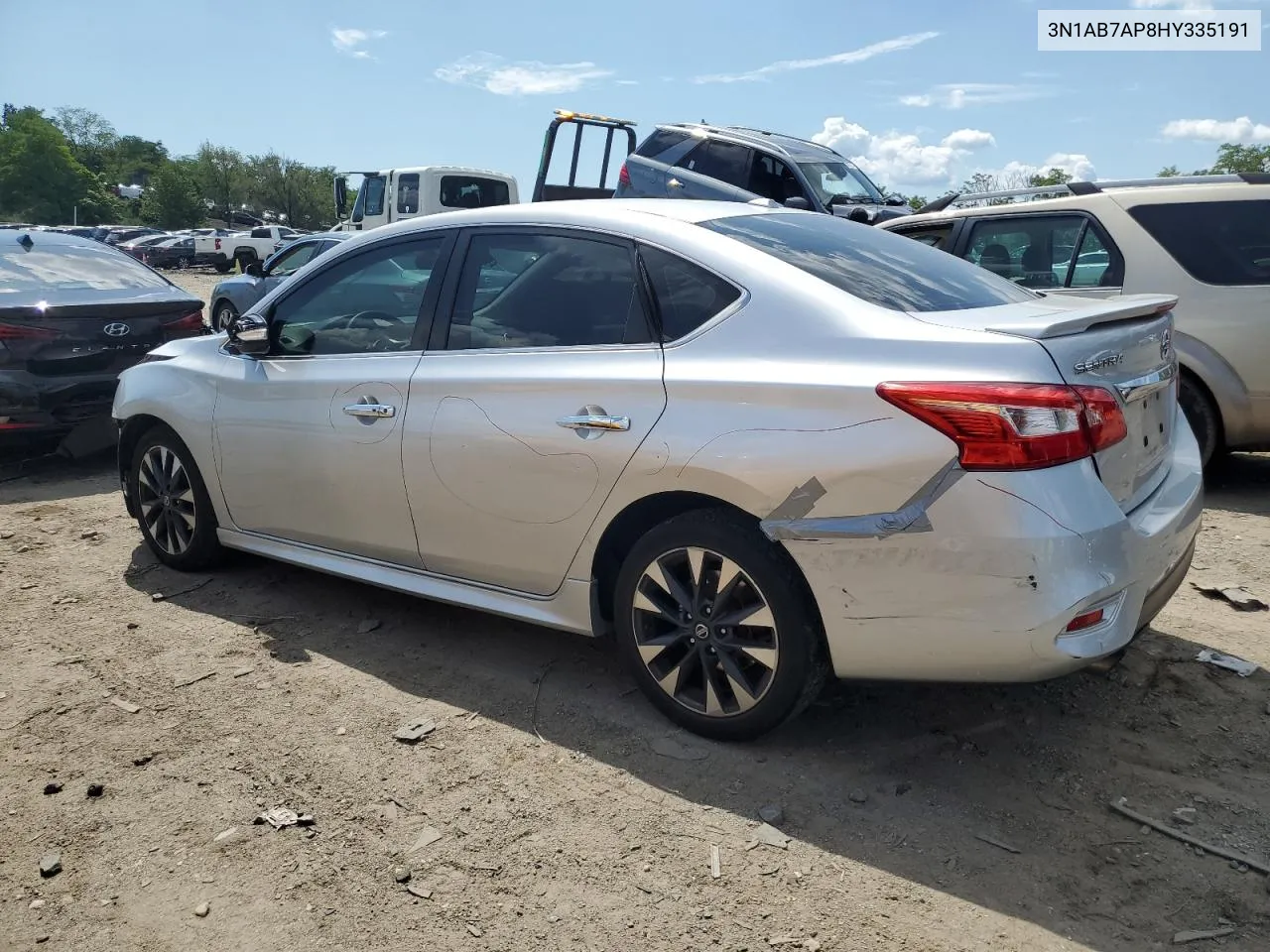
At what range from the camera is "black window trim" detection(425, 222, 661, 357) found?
333 cm

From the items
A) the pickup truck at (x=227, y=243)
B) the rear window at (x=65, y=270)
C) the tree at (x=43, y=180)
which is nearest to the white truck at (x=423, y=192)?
the rear window at (x=65, y=270)

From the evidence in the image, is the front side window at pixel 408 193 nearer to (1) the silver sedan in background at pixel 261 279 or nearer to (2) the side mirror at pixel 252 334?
(1) the silver sedan in background at pixel 261 279

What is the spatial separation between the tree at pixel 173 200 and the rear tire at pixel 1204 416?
97558mm

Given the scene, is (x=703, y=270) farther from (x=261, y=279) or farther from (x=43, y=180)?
(x=43, y=180)

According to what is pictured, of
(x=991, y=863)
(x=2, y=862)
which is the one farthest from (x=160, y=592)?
(x=991, y=863)

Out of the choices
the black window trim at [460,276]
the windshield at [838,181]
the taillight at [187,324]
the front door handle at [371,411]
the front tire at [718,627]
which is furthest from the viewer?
the windshield at [838,181]

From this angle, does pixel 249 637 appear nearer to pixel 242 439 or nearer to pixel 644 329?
pixel 242 439

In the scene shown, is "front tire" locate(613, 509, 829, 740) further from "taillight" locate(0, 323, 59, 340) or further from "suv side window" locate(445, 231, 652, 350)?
"taillight" locate(0, 323, 59, 340)

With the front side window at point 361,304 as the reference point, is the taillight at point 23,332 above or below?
below

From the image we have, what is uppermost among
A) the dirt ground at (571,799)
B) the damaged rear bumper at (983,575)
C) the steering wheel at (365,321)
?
the steering wheel at (365,321)

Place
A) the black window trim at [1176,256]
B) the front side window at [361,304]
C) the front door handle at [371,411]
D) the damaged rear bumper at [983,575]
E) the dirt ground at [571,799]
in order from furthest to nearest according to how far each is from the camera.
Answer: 1. the black window trim at [1176,256]
2. the front side window at [361,304]
3. the front door handle at [371,411]
4. the damaged rear bumper at [983,575]
5. the dirt ground at [571,799]

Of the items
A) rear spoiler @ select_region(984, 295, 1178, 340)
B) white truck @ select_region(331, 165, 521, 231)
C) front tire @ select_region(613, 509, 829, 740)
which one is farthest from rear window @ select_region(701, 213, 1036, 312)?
white truck @ select_region(331, 165, 521, 231)

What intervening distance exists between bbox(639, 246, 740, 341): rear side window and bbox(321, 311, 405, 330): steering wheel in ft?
3.82

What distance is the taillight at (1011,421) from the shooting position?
2.59 metres
